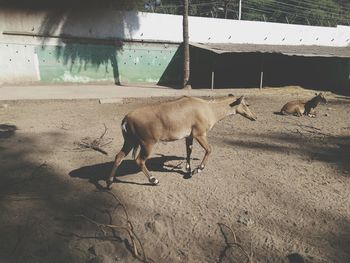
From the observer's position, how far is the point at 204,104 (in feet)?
25.0

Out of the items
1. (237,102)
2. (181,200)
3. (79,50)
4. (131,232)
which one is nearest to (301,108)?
(237,102)

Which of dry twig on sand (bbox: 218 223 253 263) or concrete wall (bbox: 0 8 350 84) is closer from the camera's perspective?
dry twig on sand (bbox: 218 223 253 263)

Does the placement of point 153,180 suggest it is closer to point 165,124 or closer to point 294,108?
point 165,124

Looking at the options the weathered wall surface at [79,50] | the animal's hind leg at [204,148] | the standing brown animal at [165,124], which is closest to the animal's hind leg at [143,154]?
the standing brown animal at [165,124]

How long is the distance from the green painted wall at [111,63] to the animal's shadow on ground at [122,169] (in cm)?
1711

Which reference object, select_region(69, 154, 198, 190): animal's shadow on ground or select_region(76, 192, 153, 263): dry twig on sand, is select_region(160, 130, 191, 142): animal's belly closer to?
select_region(69, 154, 198, 190): animal's shadow on ground

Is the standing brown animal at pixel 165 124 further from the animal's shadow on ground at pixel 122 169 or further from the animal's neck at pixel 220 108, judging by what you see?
the animal's shadow on ground at pixel 122 169

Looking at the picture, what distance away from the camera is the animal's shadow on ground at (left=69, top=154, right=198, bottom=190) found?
747 centimetres

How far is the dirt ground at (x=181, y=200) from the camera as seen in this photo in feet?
17.1

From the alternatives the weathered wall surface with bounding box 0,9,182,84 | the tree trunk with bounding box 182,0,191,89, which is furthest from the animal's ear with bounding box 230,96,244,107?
the weathered wall surface with bounding box 0,9,182,84

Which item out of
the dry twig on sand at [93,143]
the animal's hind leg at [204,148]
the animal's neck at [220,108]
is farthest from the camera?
the dry twig on sand at [93,143]

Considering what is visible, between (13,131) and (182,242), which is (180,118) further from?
(13,131)

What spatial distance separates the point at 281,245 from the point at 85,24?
21481 millimetres

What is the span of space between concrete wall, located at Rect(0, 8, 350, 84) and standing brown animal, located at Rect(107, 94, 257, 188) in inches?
713
